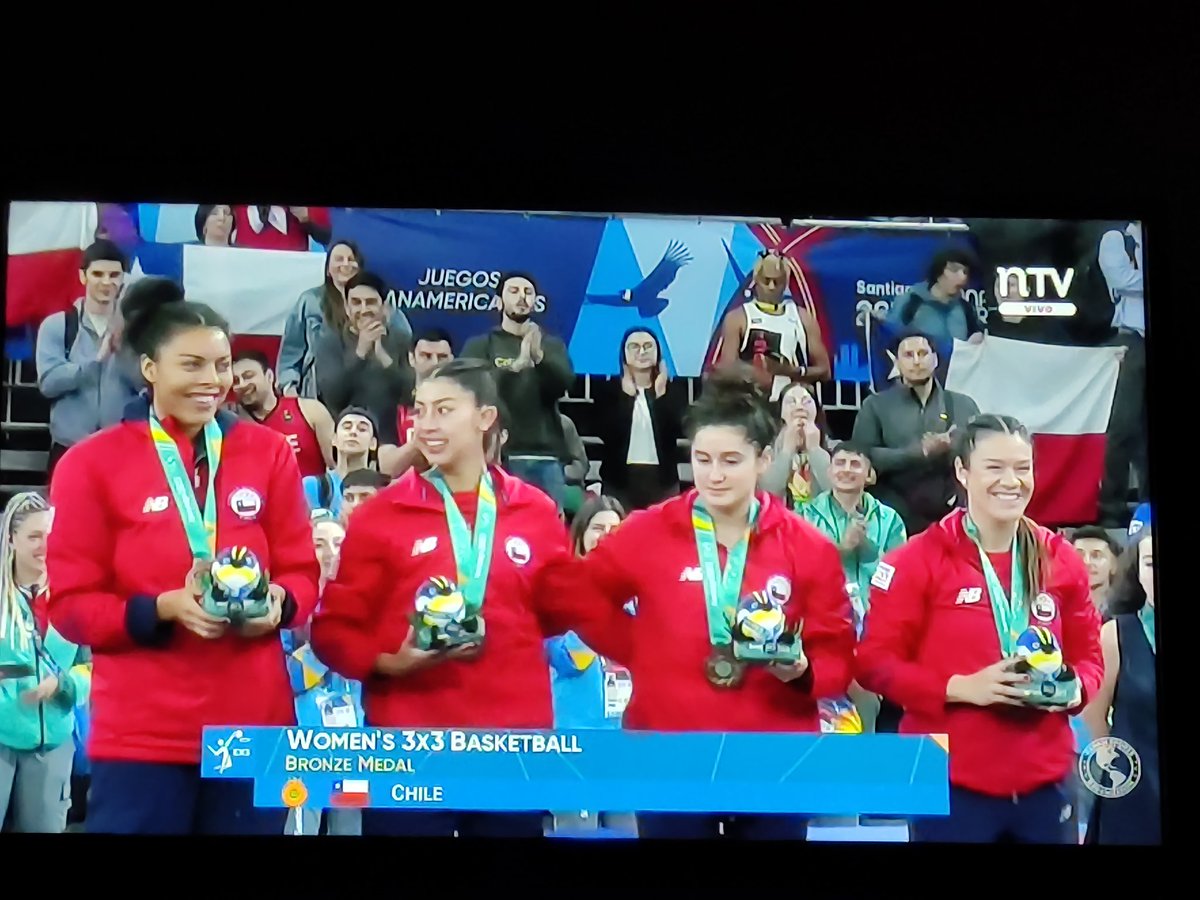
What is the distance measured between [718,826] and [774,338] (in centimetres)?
91

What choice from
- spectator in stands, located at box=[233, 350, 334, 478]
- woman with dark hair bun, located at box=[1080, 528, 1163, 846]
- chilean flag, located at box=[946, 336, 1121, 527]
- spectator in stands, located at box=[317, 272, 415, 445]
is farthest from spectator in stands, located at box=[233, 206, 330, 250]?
woman with dark hair bun, located at box=[1080, 528, 1163, 846]

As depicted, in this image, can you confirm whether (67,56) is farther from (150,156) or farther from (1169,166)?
(1169,166)

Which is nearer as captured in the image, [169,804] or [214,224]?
[169,804]

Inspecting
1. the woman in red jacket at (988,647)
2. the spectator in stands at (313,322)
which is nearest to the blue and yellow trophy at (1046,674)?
the woman in red jacket at (988,647)

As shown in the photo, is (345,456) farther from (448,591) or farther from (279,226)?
(279,226)

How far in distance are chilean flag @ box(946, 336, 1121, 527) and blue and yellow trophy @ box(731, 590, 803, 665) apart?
518 mm

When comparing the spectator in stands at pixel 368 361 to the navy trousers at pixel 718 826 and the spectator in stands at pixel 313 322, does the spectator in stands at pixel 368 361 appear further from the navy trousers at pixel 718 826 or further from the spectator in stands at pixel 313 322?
the navy trousers at pixel 718 826

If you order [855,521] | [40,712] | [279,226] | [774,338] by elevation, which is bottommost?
[40,712]

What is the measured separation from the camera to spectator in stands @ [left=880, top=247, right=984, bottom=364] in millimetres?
2588

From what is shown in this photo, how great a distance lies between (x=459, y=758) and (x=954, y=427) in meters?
1.11

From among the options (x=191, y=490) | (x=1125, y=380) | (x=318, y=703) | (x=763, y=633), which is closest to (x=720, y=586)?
(x=763, y=633)

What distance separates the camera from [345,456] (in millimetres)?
2502

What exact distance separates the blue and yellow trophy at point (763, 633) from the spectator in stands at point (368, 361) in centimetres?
72

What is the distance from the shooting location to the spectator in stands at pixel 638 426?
251cm
